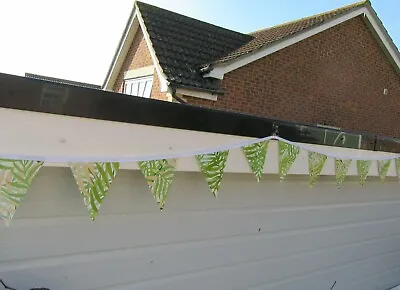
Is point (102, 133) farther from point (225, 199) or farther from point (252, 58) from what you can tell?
point (252, 58)

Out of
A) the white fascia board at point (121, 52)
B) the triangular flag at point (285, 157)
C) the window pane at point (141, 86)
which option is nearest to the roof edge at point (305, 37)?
the window pane at point (141, 86)

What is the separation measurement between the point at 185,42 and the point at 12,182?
9.17 metres

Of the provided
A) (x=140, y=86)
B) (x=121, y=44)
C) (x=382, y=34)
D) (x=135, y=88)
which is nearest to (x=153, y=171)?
(x=140, y=86)

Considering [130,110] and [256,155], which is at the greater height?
[130,110]

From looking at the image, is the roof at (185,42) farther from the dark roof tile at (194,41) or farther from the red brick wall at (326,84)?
the red brick wall at (326,84)

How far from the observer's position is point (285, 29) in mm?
11906

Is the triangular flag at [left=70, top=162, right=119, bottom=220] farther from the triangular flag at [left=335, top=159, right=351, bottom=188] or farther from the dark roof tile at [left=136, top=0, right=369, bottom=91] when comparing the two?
the dark roof tile at [left=136, top=0, right=369, bottom=91]

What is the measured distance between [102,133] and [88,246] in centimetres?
59

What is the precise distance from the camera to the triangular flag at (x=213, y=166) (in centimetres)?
217

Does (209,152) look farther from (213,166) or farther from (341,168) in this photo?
(341,168)

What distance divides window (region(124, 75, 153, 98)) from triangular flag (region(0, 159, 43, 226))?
8.92m

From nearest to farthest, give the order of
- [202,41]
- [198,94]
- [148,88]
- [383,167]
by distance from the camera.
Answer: [383,167]
[198,94]
[202,41]
[148,88]

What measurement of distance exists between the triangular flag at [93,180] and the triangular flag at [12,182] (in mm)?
196

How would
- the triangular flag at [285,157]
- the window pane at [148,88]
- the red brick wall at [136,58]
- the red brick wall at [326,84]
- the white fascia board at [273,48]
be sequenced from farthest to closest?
the red brick wall at [136,58]
the window pane at [148,88]
the red brick wall at [326,84]
the white fascia board at [273,48]
the triangular flag at [285,157]
